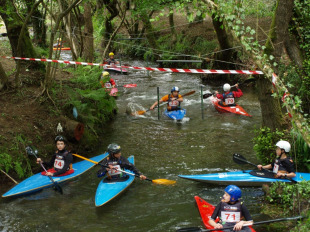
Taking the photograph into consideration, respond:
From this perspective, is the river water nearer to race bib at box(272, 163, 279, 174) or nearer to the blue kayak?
the blue kayak

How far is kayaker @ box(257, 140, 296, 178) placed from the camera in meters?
7.66

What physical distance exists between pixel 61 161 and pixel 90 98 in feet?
11.6

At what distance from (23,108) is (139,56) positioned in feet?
53.0

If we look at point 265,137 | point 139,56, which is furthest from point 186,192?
point 139,56

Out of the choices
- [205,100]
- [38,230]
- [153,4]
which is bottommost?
[38,230]

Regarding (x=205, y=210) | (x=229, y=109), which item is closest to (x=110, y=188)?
(x=205, y=210)

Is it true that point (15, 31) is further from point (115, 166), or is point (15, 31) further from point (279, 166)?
point (279, 166)

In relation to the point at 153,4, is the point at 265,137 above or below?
below

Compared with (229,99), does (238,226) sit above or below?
below

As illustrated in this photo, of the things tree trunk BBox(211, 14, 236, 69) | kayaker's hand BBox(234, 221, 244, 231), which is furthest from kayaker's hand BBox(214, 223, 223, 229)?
tree trunk BBox(211, 14, 236, 69)

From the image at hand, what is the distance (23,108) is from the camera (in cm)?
1005

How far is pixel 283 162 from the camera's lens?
7785mm

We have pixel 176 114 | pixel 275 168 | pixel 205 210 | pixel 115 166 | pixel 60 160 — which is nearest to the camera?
pixel 205 210

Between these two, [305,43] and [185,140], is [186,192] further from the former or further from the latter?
[305,43]
